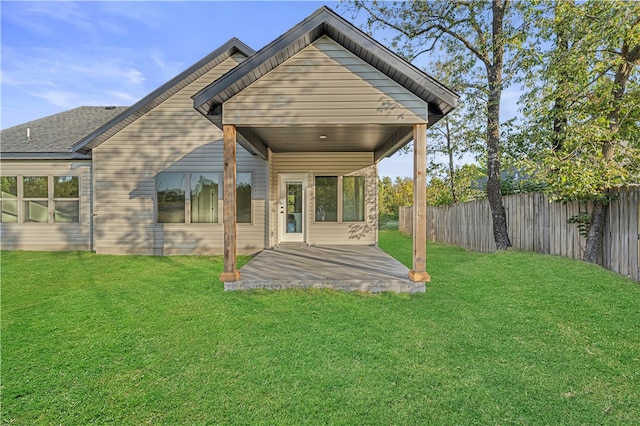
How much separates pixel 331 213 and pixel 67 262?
23.8 feet

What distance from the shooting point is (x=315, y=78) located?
18.0ft

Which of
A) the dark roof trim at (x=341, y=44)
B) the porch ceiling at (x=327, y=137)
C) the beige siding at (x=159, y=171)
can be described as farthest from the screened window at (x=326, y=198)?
the dark roof trim at (x=341, y=44)

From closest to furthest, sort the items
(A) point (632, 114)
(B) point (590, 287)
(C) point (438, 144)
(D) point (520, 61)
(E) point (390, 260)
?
(B) point (590, 287) < (A) point (632, 114) < (E) point (390, 260) < (D) point (520, 61) < (C) point (438, 144)

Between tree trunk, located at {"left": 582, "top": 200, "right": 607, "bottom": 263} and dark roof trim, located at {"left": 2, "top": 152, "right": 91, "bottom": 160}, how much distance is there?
42.9ft

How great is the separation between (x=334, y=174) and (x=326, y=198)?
0.80m

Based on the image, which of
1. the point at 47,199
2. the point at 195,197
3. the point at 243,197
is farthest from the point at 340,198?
the point at 47,199

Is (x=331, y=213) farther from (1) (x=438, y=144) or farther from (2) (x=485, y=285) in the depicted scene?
(1) (x=438, y=144)

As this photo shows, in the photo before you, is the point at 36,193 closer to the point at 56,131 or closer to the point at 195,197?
the point at 56,131

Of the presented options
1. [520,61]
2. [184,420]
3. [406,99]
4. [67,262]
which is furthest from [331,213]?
[184,420]

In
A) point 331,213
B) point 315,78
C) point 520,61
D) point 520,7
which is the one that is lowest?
point 331,213

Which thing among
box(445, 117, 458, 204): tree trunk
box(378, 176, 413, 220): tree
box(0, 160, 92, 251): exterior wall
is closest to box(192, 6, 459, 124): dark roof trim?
box(0, 160, 92, 251): exterior wall

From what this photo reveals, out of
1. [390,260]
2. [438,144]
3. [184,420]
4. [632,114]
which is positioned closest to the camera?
[184,420]

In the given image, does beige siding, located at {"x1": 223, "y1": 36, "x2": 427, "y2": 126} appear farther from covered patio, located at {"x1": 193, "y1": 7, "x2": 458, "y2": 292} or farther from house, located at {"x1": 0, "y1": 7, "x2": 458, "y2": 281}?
house, located at {"x1": 0, "y1": 7, "x2": 458, "y2": 281}

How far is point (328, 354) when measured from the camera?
3363mm
